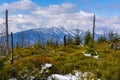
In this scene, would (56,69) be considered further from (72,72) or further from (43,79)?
(43,79)

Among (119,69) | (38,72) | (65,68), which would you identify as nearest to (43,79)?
(38,72)

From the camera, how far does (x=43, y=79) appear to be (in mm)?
13531

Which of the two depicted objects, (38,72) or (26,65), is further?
(26,65)

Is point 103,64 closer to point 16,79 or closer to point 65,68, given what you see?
point 65,68

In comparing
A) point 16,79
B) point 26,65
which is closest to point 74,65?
point 26,65

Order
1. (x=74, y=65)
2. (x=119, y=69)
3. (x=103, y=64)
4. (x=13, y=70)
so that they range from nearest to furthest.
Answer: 1. (x=119, y=69)
2. (x=13, y=70)
3. (x=103, y=64)
4. (x=74, y=65)

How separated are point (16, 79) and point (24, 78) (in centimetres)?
38

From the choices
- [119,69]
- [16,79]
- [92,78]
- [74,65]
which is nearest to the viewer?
[92,78]

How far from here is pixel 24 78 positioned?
13398mm

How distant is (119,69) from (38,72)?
12.6 ft

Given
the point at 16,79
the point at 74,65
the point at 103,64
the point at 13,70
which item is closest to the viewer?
the point at 16,79

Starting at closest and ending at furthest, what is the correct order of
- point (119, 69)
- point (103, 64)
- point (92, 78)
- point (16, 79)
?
1. point (92, 78)
2. point (119, 69)
3. point (16, 79)
4. point (103, 64)

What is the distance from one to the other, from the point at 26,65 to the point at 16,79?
58.7 inches

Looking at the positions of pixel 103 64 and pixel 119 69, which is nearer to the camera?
pixel 119 69
